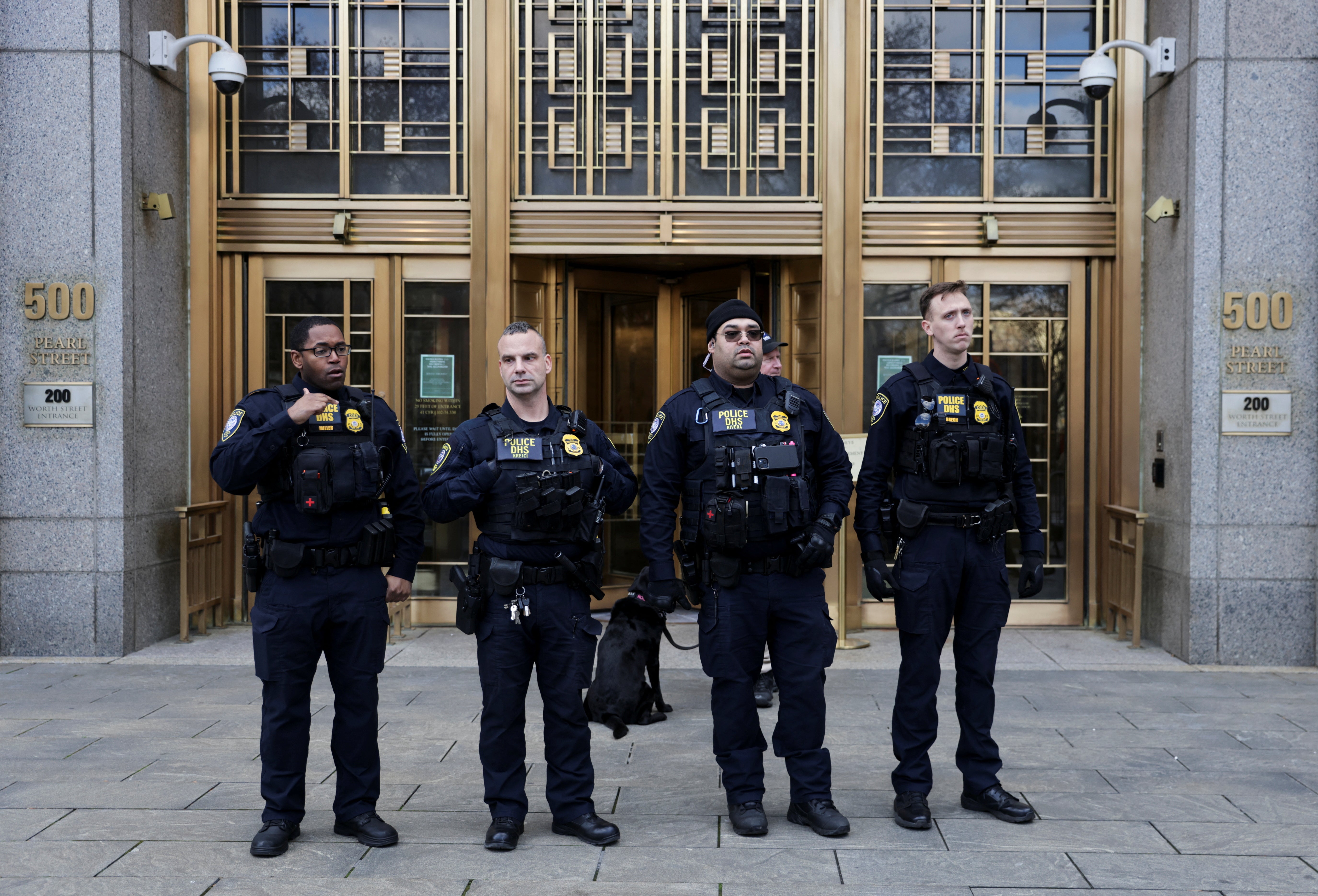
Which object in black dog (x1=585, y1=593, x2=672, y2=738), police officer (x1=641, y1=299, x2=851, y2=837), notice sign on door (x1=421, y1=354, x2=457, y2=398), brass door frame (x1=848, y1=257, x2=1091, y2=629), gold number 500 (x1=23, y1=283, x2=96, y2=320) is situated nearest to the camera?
police officer (x1=641, y1=299, x2=851, y2=837)

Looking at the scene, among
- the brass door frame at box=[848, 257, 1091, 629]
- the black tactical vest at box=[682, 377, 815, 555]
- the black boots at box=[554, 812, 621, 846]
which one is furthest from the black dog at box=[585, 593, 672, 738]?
the brass door frame at box=[848, 257, 1091, 629]

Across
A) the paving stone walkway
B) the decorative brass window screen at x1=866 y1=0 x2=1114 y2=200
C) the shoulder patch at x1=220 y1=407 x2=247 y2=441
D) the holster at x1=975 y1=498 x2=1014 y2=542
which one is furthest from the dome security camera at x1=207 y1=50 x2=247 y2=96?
the holster at x1=975 y1=498 x2=1014 y2=542

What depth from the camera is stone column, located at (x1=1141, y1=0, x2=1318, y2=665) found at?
7758 mm

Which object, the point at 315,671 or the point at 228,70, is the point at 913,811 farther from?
the point at 228,70

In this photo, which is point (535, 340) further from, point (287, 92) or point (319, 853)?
point (287, 92)

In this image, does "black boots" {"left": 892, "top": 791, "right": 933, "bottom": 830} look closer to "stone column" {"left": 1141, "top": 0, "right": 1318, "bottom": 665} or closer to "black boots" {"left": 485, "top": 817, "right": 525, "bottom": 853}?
"black boots" {"left": 485, "top": 817, "right": 525, "bottom": 853}

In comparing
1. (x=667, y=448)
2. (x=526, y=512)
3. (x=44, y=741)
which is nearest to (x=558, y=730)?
(x=526, y=512)

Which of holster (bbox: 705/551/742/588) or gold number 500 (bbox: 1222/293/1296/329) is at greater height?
gold number 500 (bbox: 1222/293/1296/329)

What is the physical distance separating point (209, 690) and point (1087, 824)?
5.15 meters

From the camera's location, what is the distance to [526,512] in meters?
4.38

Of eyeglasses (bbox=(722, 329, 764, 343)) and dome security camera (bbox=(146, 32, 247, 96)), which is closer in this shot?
eyeglasses (bbox=(722, 329, 764, 343))

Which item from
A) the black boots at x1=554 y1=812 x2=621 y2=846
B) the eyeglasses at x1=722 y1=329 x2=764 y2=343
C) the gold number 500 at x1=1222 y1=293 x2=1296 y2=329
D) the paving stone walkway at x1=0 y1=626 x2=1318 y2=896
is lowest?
the paving stone walkway at x1=0 y1=626 x2=1318 y2=896

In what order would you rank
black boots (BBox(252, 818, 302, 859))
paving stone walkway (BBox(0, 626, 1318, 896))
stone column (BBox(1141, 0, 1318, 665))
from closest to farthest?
paving stone walkway (BBox(0, 626, 1318, 896)), black boots (BBox(252, 818, 302, 859)), stone column (BBox(1141, 0, 1318, 665))

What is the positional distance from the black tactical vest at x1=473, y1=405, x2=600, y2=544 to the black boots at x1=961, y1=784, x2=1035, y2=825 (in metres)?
1.98
